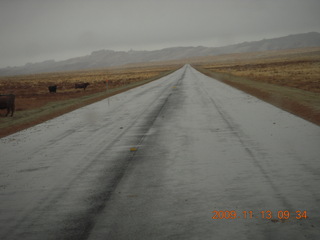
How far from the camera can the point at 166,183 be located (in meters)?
6.41

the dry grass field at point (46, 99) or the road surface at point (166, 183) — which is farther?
the dry grass field at point (46, 99)

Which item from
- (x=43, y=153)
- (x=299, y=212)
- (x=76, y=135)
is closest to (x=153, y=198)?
(x=299, y=212)

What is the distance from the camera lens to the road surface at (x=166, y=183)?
4629 mm

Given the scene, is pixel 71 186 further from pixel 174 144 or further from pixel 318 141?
pixel 318 141

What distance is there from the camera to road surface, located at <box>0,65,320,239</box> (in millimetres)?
4629
